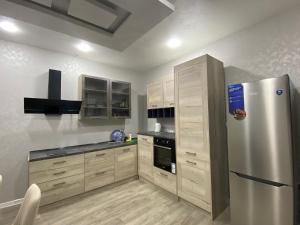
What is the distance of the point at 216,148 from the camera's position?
2180 millimetres

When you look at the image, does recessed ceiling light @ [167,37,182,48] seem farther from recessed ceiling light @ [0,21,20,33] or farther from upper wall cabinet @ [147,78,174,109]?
recessed ceiling light @ [0,21,20,33]

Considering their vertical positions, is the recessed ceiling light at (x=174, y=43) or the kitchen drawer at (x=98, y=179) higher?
the recessed ceiling light at (x=174, y=43)

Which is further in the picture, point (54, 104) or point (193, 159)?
point (54, 104)

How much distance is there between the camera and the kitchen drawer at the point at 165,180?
8.42ft

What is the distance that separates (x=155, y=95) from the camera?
335 cm

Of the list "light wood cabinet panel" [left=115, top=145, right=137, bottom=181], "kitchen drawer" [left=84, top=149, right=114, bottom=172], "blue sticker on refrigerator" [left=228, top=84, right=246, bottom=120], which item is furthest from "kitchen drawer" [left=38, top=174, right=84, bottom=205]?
"blue sticker on refrigerator" [left=228, top=84, right=246, bottom=120]

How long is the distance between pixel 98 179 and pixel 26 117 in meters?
1.62

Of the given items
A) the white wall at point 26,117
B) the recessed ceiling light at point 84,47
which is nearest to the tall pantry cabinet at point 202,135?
the recessed ceiling light at point 84,47

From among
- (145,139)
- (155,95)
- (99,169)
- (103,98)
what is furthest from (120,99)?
(99,169)

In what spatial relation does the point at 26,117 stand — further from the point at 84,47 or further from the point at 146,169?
the point at 146,169

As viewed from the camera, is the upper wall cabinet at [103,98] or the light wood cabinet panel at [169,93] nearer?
the light wood cabinet panel at [169,93]

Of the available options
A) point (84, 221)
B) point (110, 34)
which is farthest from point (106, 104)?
point (84, 221)

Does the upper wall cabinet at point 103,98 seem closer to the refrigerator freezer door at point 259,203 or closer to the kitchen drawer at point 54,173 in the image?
the kitchen drawer at point 54,173

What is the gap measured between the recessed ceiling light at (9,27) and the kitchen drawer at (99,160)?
213cm
